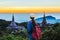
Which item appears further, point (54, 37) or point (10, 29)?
point (10, 29)

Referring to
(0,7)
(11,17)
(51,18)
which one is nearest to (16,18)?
(11,17)

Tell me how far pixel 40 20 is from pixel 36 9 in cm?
39

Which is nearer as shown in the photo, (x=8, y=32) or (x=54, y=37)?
(x=54, y=37)

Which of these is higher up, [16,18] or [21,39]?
[16,18]

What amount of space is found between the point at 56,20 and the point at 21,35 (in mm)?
1233

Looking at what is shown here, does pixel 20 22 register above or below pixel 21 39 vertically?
above

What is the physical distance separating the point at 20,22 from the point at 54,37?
1.30 metres

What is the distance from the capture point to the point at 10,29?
7.22 metres

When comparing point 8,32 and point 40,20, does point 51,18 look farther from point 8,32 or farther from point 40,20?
point 8,32

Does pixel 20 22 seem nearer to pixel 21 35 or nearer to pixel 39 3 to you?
pixel 21 35

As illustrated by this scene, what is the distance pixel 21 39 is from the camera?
6770 millimetres

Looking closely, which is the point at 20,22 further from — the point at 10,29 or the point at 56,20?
the point at 56,20

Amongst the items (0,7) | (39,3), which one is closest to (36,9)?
(39,3)

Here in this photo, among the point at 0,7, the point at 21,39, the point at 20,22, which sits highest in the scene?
the point at 0,7
